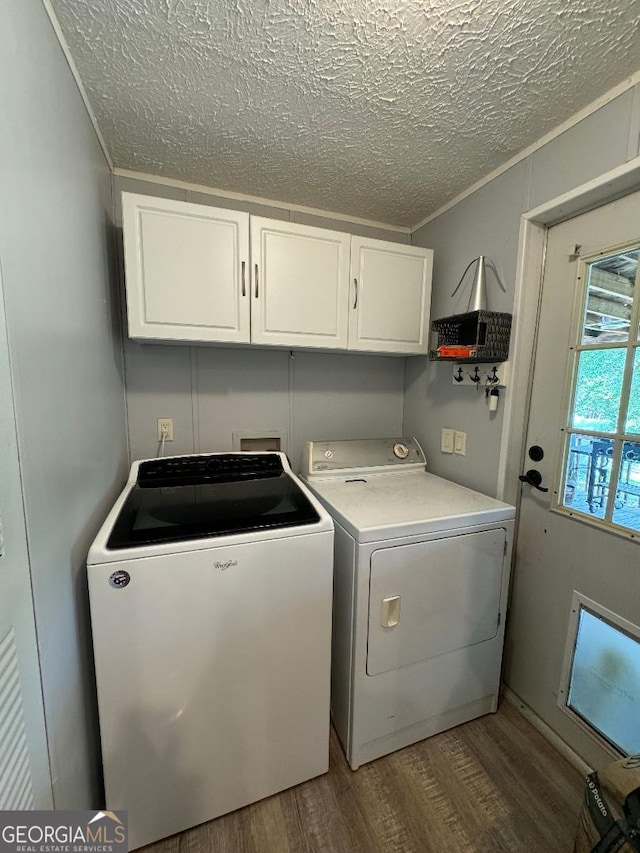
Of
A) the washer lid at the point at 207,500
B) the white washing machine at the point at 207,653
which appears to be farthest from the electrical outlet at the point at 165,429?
the white washing machine at the point at 207,653

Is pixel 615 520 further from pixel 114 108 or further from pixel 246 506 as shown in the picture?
pixel 114 108

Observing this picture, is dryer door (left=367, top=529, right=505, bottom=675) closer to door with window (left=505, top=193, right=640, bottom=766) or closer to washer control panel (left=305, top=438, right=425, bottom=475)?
door with window (left=505, top=193, right=640, bottom=766)

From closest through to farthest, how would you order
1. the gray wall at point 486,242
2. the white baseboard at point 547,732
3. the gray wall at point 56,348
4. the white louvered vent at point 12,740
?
the white louvered vent at point 12,740 < the gray wall at point 56,348 < the gray wall at point 486,242 < the white baseboard at point 547,732

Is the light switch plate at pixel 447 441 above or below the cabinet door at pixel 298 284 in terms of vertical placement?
below

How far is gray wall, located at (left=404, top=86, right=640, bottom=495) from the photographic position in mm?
1146

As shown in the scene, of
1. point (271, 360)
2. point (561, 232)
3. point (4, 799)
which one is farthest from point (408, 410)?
point (4, 799)

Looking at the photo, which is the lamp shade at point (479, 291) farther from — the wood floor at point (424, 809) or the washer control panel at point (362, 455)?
the wood floor at point (424, 809)

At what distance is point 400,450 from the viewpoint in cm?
197

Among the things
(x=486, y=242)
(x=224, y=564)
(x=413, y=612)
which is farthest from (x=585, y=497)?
(x=224, y=564)

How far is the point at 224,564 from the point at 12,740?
53 centimetres

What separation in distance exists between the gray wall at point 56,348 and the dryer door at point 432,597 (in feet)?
3.10

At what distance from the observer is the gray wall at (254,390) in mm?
1748

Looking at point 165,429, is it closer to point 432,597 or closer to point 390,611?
point 390,611

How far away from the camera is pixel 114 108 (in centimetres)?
122
